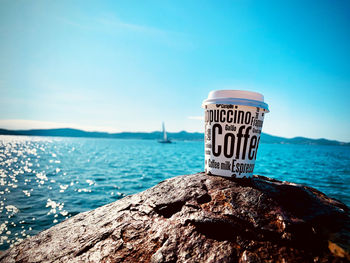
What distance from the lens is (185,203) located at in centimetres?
230

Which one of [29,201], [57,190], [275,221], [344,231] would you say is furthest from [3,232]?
[344,231]

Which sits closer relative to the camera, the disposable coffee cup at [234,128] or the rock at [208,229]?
the rock at [208,229]

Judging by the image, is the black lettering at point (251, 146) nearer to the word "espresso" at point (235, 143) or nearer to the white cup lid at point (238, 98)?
the word "espresso" at point (235, 143)

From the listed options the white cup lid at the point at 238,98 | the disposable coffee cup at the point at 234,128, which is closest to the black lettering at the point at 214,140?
the disposable coffee cup at the point at 234,128

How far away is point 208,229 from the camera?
1928mm

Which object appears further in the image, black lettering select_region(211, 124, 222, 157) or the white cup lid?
black lettering select_region(211, 124, 222, 157)

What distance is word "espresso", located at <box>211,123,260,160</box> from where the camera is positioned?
2525 mm

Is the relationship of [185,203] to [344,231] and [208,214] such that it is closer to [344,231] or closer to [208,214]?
[208,214]

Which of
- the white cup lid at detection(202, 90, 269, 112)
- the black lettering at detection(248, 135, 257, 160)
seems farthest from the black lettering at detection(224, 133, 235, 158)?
the white cup lid at detection(202, 90, 269, 112)

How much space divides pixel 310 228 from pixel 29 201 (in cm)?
1320

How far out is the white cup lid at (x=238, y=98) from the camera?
2.46 m

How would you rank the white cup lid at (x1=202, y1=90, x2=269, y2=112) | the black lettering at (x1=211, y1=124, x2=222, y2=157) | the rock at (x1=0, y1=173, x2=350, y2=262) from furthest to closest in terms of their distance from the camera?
the black lettering at (x1=211, y1=124, x2=222, y2=157) < the white cup lid at (x1=202, y1=90, x2=269, y2=112) < the rock at (x1=0, y1=173, x2=350, y2=262)

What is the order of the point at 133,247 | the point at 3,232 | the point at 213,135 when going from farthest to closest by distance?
the point at 3,232 < the point at 213,135 < the point at 133,247

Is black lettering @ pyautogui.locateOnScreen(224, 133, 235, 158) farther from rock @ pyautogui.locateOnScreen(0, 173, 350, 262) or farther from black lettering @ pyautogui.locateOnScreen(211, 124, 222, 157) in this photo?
rock @ pyautogui.locateOnScreen(0, 173, 350, 262)
